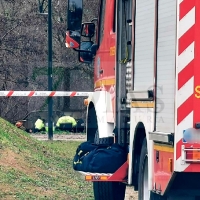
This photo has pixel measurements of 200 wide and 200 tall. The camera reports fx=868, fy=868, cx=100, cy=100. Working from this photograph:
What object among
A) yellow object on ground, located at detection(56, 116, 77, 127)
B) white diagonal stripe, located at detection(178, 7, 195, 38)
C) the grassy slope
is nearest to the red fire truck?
white diagonal stripe, located at detection(178, 7, 195, 38)

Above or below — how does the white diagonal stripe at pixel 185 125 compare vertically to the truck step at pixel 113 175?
above

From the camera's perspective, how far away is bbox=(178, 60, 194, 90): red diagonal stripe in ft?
25.5

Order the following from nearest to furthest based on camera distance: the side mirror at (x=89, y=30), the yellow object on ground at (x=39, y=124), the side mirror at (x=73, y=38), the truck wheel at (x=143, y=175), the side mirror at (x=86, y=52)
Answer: the truck wheel at (x=143, y=175), the side mirror at (x=73, y=38), the side mirror at (x=89, y=30), the side mirror at (x=86, y=52), the yellow object on ground at (x=39, y=124)

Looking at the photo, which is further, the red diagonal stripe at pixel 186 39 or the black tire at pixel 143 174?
the black tire at pixel 143 174

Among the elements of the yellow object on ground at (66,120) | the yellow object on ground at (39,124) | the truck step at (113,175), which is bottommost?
the truck step at (113,175)

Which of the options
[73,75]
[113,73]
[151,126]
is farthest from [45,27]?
[151,126]

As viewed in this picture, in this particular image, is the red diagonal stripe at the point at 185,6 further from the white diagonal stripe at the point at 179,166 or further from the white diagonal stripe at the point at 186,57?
the white diagonal stripe at the point at 179,166

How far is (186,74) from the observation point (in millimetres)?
7777

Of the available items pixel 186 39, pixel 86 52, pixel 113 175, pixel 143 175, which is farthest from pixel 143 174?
pixel 86 52

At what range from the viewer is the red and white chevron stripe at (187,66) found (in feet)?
25.3

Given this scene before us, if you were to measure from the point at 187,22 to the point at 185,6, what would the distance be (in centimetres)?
14

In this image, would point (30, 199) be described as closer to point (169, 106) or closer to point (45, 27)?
point (169, 106)

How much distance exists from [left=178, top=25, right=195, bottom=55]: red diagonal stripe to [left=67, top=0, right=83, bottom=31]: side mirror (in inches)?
135

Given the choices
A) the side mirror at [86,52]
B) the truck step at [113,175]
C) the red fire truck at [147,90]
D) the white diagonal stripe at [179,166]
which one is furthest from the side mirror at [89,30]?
the white diagonal stripe at [179,166]
